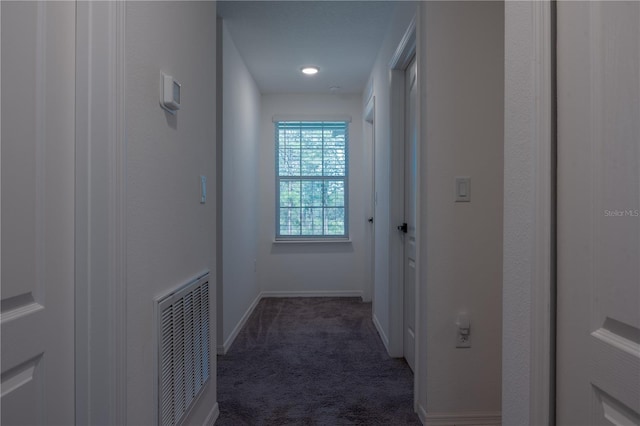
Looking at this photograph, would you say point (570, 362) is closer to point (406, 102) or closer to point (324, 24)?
point (406, 102)

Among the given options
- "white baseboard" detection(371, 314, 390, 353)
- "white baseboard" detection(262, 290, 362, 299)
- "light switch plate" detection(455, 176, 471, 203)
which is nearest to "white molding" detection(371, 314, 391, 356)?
"white baseboard" detection(371, 314, 390, 353)

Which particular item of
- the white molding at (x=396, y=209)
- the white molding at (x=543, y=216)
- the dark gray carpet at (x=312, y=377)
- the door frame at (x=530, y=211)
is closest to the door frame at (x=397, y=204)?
the white molding at (x=396, y=209)

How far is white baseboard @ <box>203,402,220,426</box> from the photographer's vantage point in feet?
6.06

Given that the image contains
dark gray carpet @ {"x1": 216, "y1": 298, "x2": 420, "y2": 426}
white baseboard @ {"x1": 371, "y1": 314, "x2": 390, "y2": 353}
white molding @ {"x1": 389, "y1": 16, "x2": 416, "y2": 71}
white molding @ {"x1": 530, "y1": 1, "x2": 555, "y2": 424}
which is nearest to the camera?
white molding @ {"x1": 530, "y1": 1, "x2": 555, "y2": 424}

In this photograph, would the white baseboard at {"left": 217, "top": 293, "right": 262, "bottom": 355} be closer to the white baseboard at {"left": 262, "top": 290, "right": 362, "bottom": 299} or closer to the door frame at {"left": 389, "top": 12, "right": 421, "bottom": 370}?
the white baseboard at {"left": 262, "top": 290, "right": 362, "bottom": 299}

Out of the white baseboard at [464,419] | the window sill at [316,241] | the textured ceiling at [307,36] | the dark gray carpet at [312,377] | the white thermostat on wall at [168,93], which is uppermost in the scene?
the textured ceiling at [307,36]

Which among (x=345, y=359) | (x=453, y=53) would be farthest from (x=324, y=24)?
(x=345, y=359)

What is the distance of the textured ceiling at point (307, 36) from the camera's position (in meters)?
2.70

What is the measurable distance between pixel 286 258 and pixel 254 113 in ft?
5.75

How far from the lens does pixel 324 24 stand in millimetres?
2938

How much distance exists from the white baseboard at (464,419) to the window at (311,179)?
3059 millimetres

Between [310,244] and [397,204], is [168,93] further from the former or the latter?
[310,244]

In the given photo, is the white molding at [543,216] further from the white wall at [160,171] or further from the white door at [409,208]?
the white door at [409,208]

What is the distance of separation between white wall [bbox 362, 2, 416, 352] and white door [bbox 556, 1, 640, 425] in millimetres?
1877
